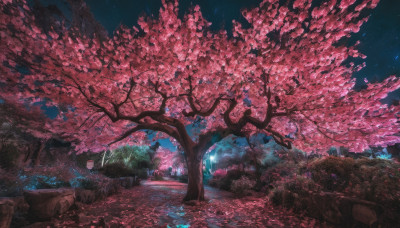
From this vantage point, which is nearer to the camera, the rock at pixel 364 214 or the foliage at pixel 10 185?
the rock at pixel 364 214

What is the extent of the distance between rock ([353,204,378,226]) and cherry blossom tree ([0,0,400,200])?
403 cm

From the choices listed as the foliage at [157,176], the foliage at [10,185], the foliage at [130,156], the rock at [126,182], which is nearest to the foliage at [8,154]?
the foliage at [10,185]

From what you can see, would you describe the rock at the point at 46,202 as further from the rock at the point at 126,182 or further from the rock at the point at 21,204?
the rock at the point at 126,182

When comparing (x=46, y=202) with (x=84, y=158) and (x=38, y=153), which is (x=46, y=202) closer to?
(x=38, y=153)

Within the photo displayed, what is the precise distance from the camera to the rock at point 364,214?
499 centimetres

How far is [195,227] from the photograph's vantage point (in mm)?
5633

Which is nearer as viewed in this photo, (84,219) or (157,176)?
(84,219)

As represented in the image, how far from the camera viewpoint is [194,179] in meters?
9.65

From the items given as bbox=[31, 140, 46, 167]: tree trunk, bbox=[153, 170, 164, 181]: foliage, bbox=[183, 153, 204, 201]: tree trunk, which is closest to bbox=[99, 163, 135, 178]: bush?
bbox=[31, 140, 46, 167]: tree trunk

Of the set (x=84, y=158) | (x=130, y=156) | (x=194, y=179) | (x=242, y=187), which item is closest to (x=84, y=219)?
(x=194, y=179)

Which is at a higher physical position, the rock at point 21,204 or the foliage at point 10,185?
the foliage at point 10,185

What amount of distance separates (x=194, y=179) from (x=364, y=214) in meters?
7.04

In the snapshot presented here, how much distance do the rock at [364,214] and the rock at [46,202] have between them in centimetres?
989

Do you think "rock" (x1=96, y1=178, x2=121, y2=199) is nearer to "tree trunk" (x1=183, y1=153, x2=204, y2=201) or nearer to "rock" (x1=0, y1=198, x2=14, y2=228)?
"tree trunk" (x1=183, y1=153, x2=204, y2=201)
